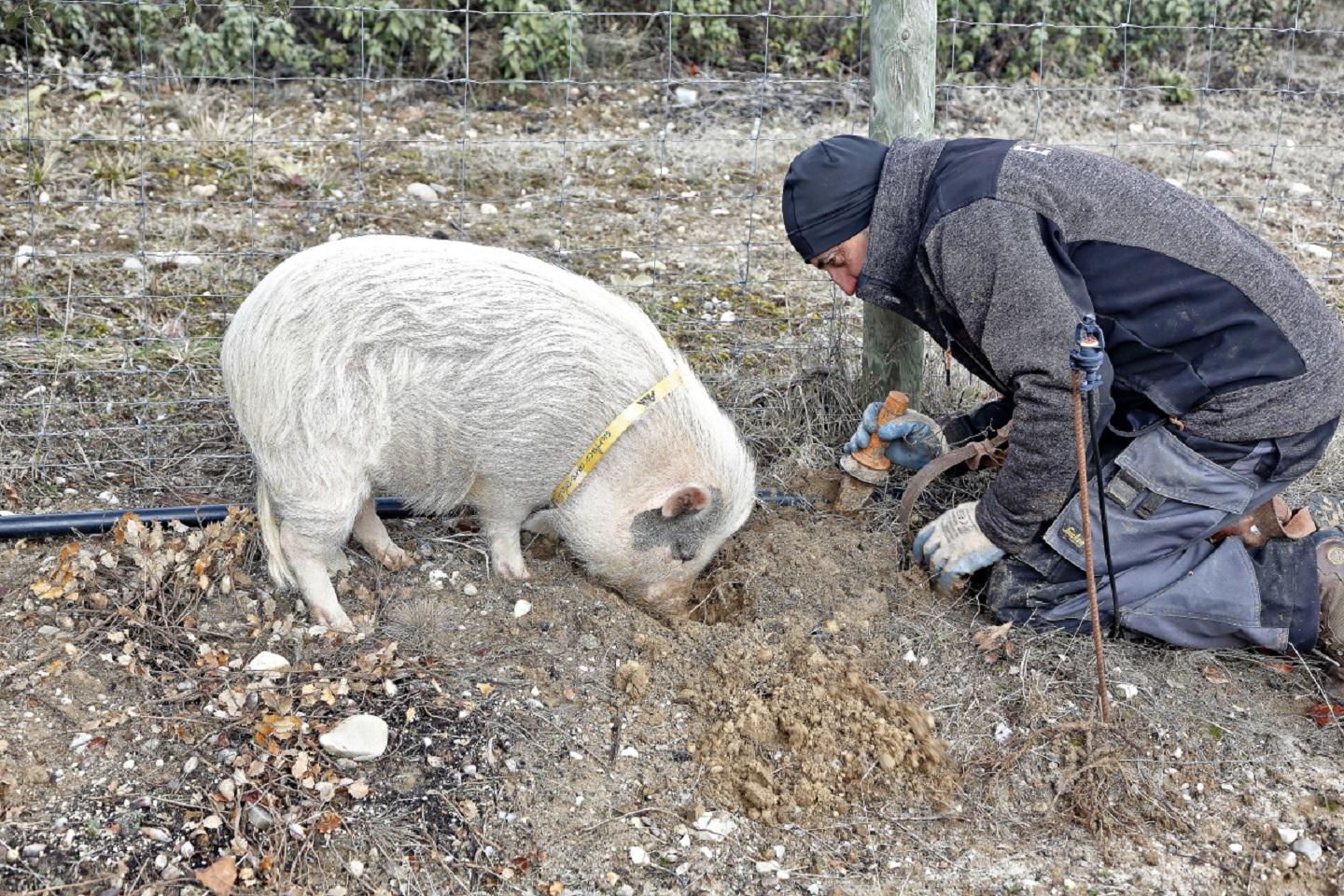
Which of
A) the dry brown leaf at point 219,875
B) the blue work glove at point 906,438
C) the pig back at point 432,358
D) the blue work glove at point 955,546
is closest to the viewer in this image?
the dry brown leaf at point 219,875

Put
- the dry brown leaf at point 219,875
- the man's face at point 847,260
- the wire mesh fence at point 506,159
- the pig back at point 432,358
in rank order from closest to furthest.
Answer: the dry brown leaf at point 219,875 < the pig back at point 432,358 < the man's face at point 847,260 < the wire mesh fence at point 506,159

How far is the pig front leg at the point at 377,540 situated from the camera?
3.91 metres

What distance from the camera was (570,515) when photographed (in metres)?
3.75

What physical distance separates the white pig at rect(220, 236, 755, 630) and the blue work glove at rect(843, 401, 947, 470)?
2.01ft

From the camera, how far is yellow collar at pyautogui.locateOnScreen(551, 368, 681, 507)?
3549mm

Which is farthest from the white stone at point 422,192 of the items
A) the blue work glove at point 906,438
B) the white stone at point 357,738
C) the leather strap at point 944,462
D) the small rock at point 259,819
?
the small rock at point 259,819

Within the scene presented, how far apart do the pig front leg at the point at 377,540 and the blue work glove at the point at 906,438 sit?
5.04 feet

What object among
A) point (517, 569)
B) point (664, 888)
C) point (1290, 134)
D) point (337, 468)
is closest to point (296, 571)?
point (337, 468)

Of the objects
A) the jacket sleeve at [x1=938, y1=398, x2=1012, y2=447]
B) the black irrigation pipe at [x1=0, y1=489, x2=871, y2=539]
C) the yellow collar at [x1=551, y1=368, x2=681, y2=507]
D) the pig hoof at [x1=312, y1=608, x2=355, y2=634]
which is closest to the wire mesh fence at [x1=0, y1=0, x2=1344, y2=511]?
the black irrigation pipe at [x1=0, y1=489, x2=871, y2=539]

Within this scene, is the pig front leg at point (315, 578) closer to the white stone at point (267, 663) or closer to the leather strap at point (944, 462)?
the white stone at point (267, 663)

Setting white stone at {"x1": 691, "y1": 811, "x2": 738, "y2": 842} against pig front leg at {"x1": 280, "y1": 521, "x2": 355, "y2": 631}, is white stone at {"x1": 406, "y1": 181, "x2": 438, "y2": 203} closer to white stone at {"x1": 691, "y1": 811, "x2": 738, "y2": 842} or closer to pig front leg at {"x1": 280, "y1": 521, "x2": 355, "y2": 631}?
pig front leg at {"x1": 280, "y1": 521, "x2": 355, "y2": 631}

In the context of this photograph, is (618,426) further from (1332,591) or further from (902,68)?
(1332,591)

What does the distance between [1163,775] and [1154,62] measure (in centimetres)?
726

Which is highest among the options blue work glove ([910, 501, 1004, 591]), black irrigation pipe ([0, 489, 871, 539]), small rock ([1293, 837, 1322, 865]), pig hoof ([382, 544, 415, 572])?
black irrigation pipe ([0, 489, 871, 539])
